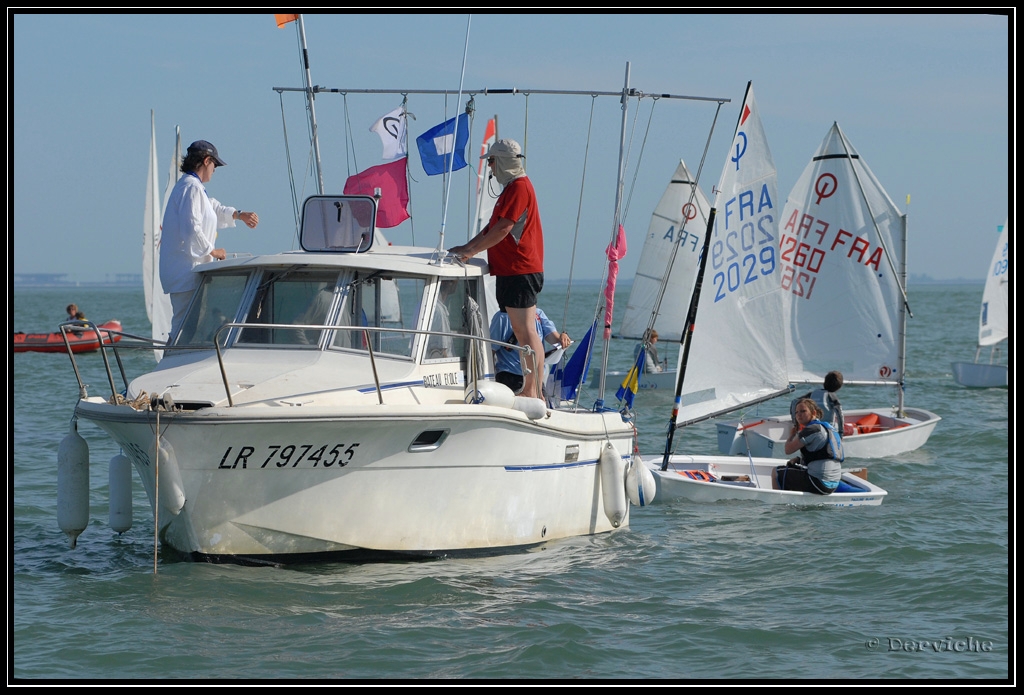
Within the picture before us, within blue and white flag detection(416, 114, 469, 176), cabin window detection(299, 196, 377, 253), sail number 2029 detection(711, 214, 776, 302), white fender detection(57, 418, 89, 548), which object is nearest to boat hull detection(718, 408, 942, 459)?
sail number 2029 detection(711, 214, 776, 302)

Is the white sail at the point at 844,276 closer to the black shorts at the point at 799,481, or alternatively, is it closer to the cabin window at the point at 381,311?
the black shorts at the point at 799,481

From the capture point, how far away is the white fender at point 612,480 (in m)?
10.3

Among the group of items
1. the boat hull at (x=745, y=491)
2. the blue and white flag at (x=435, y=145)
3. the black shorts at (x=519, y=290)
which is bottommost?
the boat hull at (x=745, y=491)

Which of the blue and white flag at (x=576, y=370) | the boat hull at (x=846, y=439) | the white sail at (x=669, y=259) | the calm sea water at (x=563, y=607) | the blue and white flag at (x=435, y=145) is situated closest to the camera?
the calm sea water at (x=563, y=607)

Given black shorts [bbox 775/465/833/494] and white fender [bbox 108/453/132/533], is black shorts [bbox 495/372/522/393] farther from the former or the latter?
black shorts [bbox 775/465/833/494]

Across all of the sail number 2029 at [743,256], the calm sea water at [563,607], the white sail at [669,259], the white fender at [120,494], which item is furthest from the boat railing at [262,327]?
the white sail at [669,259]

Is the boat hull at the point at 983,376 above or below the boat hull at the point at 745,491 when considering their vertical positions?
above

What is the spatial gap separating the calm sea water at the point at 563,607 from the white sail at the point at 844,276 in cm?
759

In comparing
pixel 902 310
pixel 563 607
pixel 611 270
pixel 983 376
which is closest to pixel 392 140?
pixel 611 270

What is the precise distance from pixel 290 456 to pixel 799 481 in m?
6.70

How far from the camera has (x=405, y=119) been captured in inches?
512

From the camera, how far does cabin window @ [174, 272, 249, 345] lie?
9211 millimetres

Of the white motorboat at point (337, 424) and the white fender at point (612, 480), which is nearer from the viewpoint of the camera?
the white motorboat at point (337, 424)

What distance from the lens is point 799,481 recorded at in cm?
1270
